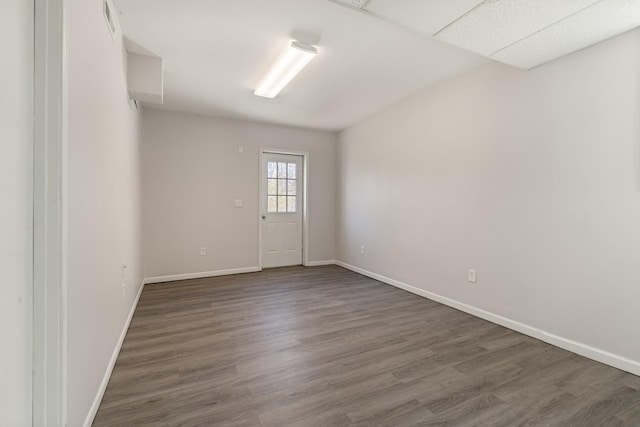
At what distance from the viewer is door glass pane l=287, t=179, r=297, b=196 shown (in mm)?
5164

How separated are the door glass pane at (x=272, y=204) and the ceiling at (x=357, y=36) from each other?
1954 mm

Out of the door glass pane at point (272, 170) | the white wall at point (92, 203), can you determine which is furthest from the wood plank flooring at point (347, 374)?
the door glass pane at point (272, 170)

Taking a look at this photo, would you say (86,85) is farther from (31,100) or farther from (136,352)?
(136,352)

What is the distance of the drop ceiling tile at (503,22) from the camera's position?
1.71m

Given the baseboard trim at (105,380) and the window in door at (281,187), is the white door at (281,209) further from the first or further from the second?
the baseboard trim at (105,380)

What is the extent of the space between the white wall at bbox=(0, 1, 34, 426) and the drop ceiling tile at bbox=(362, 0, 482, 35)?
172 cm

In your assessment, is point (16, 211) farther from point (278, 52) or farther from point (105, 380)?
point (278, 52)

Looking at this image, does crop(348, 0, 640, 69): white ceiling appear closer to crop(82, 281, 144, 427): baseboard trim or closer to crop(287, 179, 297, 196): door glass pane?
crop(82, 281, 144, 427): baseboard trim

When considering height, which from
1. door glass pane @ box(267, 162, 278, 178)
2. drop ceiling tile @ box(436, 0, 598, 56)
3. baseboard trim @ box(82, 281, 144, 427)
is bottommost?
baseboard trim @ box(82, 281, 144, 427)

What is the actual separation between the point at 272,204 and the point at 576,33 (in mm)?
4218

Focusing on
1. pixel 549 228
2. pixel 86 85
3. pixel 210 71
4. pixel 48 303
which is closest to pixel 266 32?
pixel 210 71

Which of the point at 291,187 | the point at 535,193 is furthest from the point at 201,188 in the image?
the point at 535,193

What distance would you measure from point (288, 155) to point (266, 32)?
2875 mm

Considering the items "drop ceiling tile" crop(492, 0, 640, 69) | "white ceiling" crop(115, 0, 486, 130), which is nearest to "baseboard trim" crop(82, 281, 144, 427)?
"white ceiling" crop(115, 0, 486, 130)
